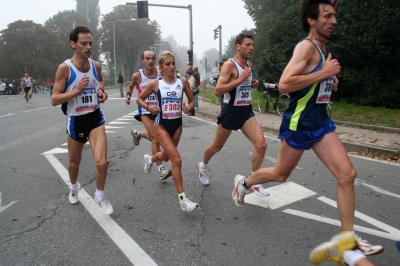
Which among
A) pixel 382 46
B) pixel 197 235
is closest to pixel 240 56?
pixel 197 235

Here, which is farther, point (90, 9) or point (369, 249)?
point (90, 9)

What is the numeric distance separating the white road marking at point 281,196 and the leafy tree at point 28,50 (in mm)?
54035

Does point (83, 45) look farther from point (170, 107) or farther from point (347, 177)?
point (347, 177)

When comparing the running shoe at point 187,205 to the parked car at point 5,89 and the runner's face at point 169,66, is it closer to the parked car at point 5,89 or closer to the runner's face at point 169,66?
the runner's face at point 169,66

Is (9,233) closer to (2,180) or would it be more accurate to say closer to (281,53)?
(2,180)

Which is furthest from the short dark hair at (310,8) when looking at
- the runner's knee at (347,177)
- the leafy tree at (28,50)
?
the leafy tree at (28,50)

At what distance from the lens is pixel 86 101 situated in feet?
12.9

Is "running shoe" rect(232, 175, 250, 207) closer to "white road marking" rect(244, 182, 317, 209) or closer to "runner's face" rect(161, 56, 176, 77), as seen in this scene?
"white road marking" rect(244, 182, 317, 209)

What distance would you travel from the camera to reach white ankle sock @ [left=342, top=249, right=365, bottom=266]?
2.33 meters

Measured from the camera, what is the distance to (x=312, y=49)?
2.80 metres

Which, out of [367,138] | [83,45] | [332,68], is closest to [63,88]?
[83,45]

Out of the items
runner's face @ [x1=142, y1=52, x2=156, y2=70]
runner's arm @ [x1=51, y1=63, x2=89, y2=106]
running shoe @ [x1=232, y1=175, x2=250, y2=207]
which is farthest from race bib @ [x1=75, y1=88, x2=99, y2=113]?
running shoe @ [x1=232, y1=175, x2=250, y2=207]

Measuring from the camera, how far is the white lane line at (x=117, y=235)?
2.91 meters

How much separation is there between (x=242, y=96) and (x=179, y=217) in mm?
1793
